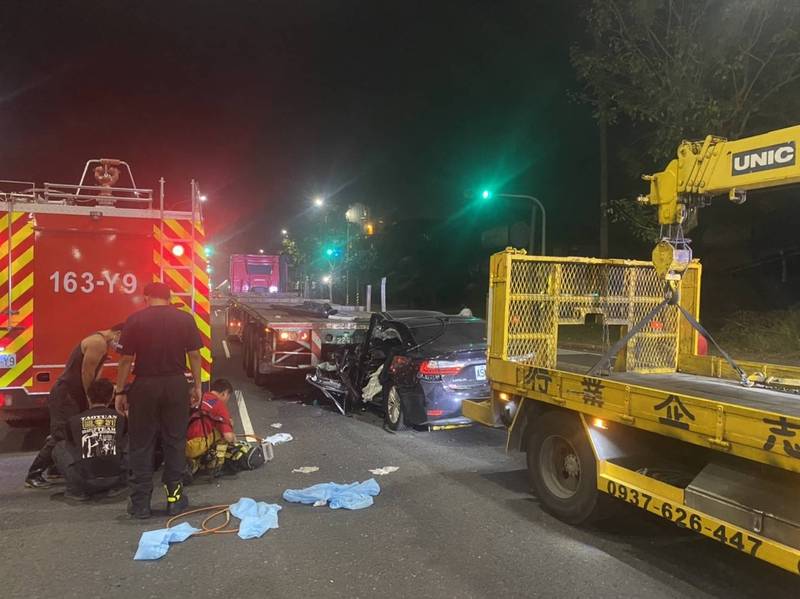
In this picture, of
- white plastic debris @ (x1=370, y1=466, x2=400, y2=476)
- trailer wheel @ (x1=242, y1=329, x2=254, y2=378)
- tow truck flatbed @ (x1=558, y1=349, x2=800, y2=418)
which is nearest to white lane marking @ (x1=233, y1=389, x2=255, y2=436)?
trailer wheel @ (x1=242, y1=329, x2=254, y2=378)

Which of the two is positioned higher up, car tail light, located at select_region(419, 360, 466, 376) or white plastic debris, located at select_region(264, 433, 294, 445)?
car tail light, located at select_region(419, 360, 466, 376)

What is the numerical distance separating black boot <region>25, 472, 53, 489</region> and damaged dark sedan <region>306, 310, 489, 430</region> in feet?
12.2

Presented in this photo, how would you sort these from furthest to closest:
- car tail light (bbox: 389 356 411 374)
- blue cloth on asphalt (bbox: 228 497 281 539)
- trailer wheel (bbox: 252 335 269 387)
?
trailer wheel (bbox: 252 335 269 387) → car tail light (bbox: 389 356 411 374) → blue cloth on asphalt (bbox: 228 497 281 539)

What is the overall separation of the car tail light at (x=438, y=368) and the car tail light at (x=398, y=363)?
1.03 ft

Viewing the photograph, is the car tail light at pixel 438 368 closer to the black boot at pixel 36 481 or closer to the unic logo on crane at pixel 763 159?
the unic logo on crane at pixel 763 159

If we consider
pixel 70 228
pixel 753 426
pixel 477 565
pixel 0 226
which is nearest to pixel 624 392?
pixel 753 426

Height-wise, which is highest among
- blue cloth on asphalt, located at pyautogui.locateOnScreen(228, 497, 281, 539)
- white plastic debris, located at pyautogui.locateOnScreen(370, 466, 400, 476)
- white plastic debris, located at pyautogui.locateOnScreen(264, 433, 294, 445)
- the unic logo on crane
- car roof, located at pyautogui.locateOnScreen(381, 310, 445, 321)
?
the unic logo on crane

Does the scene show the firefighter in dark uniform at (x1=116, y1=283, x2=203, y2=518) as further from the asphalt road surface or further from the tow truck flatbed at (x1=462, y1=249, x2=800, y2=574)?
the tow truck flatbed at (x1=462, y1=249, x2=800, y2=574)

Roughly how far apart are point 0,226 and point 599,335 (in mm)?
16742

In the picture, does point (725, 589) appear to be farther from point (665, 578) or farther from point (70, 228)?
point (70, 228)

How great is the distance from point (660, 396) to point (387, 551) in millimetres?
2089

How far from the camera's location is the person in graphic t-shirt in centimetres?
508

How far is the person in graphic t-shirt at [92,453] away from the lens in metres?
5.08

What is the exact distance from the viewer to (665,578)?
379 cm
